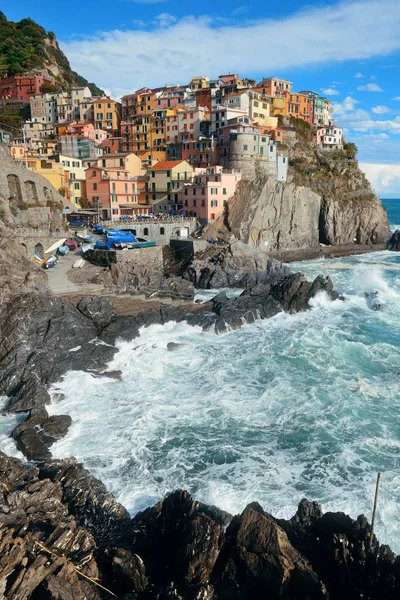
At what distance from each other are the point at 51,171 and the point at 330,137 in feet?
179

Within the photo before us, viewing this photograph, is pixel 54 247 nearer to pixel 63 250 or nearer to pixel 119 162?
pixel 63 250

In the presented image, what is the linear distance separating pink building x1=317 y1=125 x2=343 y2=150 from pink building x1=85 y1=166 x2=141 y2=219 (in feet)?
134

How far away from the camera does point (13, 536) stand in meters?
14.1

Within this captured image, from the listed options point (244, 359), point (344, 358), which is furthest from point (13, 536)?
point (344, 358)

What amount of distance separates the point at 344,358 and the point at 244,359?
6352mm

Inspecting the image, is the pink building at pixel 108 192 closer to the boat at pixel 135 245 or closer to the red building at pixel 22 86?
the boat at pixel 135 245

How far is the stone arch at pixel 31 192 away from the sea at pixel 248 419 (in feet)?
81.9

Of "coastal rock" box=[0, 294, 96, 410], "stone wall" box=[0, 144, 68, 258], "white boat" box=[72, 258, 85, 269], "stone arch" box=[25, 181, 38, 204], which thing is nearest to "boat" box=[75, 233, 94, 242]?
"stone wall" box=[0, 144, 68, 258]

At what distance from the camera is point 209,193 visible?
64562 mm

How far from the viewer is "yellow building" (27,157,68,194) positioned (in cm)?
6216

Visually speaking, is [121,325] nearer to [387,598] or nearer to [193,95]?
[387,598]

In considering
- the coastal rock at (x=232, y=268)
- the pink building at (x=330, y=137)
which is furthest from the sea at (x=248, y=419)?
the pink building at (x=330, y=137)

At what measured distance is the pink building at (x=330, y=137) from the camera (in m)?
89.6

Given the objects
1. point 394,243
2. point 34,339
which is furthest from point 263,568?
point 394,243
